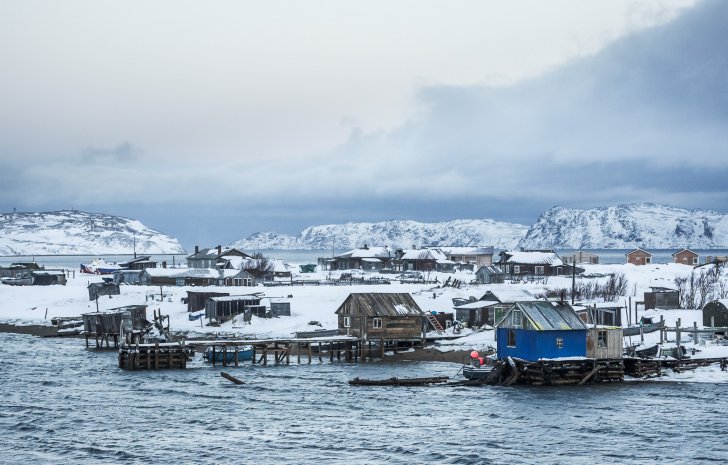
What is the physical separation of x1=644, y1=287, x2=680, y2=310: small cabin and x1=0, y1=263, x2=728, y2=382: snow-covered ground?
3.86ft

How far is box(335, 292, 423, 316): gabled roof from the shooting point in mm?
70750

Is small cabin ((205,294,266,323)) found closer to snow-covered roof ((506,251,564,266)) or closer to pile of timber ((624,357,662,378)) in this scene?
pile of timber ((624,357,662,378))

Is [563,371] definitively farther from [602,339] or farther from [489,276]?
[489,276]

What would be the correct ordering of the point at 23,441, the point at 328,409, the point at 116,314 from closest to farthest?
the point at 23,441 < the point at 328,409 < the point at 116,314

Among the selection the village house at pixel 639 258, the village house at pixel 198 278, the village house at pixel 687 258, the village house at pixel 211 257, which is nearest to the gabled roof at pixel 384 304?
the village house at pixel 198 278

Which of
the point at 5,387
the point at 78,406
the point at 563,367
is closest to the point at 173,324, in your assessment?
the point at 5,387

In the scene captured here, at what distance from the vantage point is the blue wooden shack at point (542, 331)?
5469cm

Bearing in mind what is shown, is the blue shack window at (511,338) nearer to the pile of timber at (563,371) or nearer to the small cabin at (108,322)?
the pile of timber at (563,371)

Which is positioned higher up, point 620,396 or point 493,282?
point 493,282

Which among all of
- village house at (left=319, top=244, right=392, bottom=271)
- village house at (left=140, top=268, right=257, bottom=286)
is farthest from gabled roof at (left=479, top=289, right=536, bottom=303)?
village house at (left=319, top=244, right=392, bottom=271)

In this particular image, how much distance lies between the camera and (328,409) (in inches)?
1836

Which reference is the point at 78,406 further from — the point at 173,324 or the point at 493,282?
the point at 493,282

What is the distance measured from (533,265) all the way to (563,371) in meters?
85.7

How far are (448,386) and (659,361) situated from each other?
1510cm
